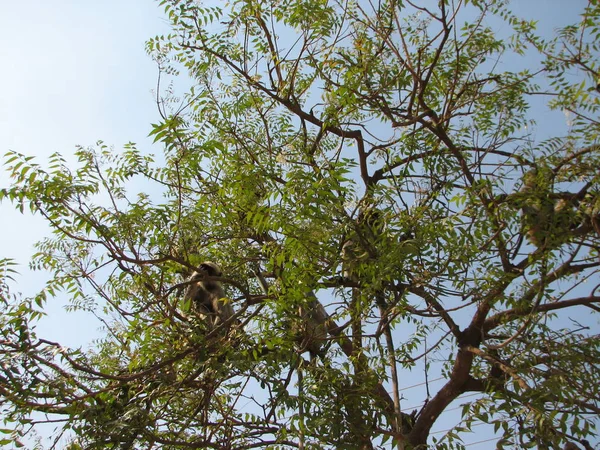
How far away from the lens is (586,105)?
443 cm

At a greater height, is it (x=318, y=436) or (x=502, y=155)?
(x=502, y=155)

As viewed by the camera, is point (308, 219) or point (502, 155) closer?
point (308, 219)

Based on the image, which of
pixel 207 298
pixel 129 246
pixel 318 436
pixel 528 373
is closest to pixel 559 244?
pixel 528 373

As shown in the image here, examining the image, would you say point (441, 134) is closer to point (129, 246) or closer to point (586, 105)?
point (586, 105)

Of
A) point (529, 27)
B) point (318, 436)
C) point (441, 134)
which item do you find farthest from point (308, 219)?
point (529, 27)

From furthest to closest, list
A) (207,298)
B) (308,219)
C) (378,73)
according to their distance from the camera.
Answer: (207,298) < (378,73) < (308,219)

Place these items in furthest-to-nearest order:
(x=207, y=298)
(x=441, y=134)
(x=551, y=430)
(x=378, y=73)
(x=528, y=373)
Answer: (x=207, y=298) → (x=378, y=73) → (x=441, y=134) → (x=528, y=373) → (x=551, y=430)

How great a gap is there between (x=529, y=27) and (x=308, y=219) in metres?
2.99

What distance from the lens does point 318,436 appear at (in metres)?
4.12

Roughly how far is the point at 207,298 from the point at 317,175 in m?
3.78

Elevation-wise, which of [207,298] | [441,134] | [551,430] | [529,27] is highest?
[529,27]

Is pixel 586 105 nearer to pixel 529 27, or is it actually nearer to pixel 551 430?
pixel 529 27

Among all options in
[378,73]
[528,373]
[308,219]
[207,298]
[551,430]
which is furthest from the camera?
[207,298]

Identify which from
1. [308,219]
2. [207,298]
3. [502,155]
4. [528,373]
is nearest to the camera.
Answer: [528,373]
